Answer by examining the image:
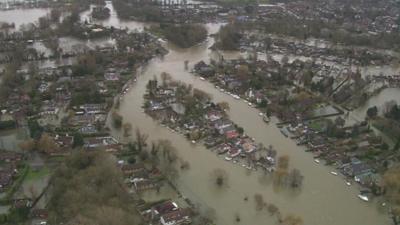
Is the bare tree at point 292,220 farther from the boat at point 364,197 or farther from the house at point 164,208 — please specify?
the house at point 164,208

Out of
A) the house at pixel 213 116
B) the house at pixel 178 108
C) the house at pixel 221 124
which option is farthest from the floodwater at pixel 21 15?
the house at pixel 221 124

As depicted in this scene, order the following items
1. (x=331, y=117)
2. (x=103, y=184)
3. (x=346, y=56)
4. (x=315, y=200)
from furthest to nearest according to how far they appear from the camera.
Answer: (x=346, y=56), (x=331, y=117), (x=315, y=200), (x=103, y=184)

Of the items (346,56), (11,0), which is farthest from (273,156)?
(11,0)

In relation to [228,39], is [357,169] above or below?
below

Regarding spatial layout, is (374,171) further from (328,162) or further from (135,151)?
(135,151)

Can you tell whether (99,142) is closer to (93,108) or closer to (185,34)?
(93,108)

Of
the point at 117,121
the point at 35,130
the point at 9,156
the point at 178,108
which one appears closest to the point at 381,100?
the point at 178,108
